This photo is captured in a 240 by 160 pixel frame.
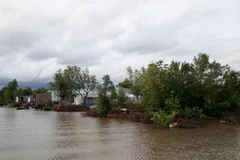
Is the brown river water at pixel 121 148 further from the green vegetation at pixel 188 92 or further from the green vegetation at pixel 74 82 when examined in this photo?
the green vegetation at pixel 74 82

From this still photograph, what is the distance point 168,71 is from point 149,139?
13.6 meters

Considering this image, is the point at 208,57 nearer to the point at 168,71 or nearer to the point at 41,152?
the point at 168,71

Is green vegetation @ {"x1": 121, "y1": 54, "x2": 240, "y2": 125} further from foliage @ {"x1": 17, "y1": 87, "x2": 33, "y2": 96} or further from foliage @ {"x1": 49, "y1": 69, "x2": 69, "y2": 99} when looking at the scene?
foliage @ {"x1": 17, "y1": 87, "x2": 33, "y2": 96}

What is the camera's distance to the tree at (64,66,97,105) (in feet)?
196

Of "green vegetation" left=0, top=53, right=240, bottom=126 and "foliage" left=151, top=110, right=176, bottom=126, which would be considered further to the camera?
"green vegetation" left=0, top=53, right=240, bottom=126

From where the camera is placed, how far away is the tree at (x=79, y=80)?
59.8m

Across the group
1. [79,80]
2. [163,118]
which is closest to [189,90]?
[163,118]

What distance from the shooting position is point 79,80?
59.9m

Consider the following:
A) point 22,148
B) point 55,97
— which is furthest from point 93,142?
point 55,97

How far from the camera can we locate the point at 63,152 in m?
13.3

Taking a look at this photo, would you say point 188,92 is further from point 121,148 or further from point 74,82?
point 74,82

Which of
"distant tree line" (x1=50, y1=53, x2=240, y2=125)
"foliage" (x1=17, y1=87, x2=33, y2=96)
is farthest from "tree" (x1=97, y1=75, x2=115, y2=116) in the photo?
"foliage" (x1=17, y1=87, x2=33, y2=96)

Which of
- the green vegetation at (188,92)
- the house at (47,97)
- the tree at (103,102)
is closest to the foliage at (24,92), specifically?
the house at (47,97)

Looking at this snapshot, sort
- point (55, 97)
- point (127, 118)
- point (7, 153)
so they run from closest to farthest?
point (7, 153) < point (127, 118) < point (55, 97)
